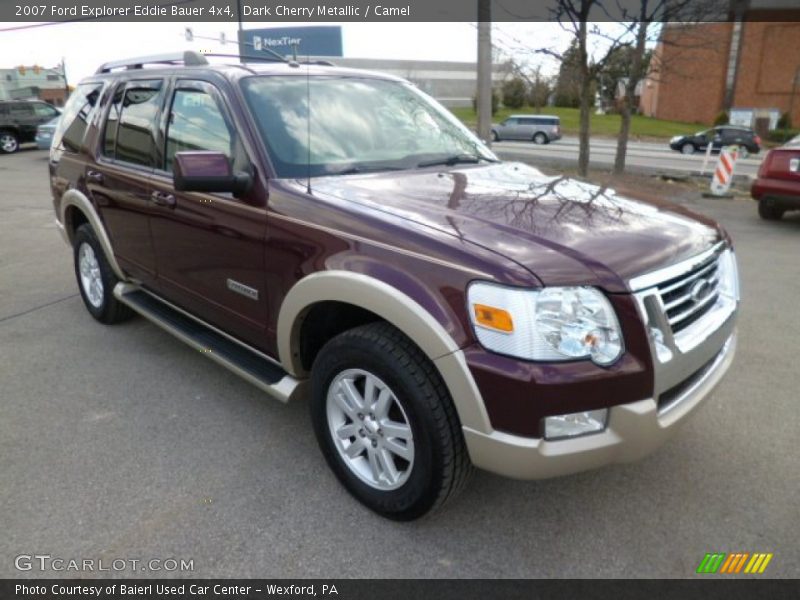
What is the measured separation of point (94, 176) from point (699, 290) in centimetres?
392

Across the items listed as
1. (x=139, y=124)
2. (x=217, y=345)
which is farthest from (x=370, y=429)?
(x=139, y=124)

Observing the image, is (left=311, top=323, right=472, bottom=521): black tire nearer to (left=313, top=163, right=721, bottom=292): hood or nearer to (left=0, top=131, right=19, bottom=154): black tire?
(left=313, top=163, right=721, bottom=292): hood

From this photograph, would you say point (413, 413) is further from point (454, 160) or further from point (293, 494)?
point (454, 160)

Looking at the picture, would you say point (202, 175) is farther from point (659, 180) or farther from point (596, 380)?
point (659, 180)

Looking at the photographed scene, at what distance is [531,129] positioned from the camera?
3803 centimetres

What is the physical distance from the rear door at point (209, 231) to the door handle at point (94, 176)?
2.91ft

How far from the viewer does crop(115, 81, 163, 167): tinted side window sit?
3.75m

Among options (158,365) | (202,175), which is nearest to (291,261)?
(202,175)

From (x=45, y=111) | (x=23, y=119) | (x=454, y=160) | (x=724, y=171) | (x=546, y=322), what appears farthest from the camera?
(x=45, y=111)

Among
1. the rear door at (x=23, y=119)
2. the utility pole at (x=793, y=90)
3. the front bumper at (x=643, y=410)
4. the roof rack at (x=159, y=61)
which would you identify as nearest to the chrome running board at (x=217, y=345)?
the front bumper at (x=643, y=410)

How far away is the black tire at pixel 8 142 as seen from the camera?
66.6ft

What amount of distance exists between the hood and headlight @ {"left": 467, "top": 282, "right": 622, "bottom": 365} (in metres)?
0.07

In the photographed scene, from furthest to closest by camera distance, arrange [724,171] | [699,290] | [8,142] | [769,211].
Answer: [8,142] → [724,171] → [769,211] → [699,290]

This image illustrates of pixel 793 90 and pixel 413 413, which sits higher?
pixel 793 90
